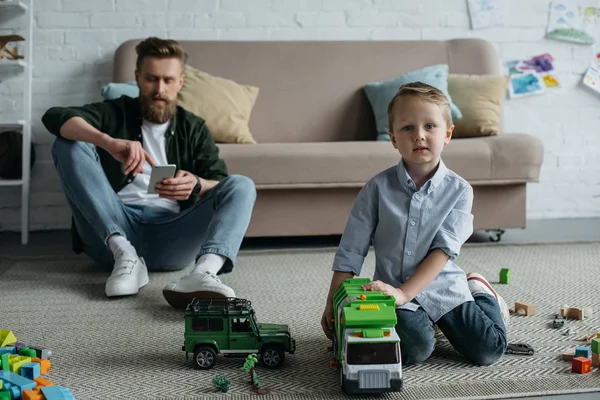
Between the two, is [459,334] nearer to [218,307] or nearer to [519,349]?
[519,349]

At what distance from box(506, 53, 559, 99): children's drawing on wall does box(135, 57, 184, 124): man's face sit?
217 centimetres

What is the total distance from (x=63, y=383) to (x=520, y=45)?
326 cm

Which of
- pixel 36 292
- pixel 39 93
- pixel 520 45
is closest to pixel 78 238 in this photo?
pixel 36 292

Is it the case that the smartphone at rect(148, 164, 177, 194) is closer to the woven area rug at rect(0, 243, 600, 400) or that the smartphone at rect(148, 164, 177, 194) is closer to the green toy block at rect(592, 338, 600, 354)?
the woven area rug at rect(0, 243, 600, 400)

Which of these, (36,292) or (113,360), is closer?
(113,360)

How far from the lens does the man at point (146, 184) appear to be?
243cm

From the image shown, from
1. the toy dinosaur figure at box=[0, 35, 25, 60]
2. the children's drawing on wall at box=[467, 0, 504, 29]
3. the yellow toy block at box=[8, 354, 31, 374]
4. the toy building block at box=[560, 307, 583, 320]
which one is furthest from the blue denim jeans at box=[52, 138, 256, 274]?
the children's drawing on wall at box=[467, 0, 504, 29]

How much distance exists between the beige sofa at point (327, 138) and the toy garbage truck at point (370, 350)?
1.68 m

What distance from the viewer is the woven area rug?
162 centimetres

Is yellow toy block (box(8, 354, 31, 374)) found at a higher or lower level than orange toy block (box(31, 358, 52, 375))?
higher

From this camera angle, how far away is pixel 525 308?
2.19 metres

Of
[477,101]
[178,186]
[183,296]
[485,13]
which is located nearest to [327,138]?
[477,101]

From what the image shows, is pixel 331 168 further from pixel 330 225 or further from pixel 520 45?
pixel 520 45

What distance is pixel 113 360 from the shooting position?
71.6 inches
